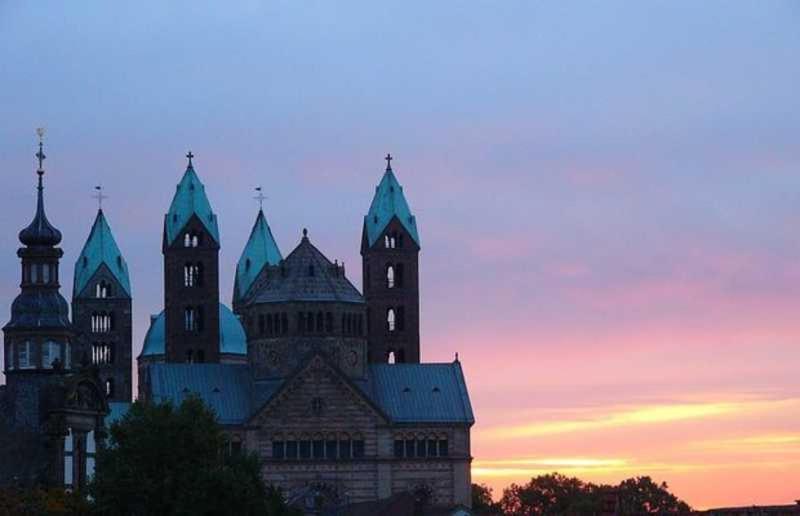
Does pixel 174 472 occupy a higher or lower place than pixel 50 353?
lower

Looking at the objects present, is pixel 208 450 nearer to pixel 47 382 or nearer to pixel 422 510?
pixel 47 382

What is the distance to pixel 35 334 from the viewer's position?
15788 cm

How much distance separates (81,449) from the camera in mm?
156625

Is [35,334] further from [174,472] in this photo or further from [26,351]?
[174,472]

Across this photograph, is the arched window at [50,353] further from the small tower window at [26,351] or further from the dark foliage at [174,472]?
the dark foliage at [174,472]

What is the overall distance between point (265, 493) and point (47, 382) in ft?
49.0

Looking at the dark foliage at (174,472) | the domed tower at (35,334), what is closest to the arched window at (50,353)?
the domed tower at (35,334)

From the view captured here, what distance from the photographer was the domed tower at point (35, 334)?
157m

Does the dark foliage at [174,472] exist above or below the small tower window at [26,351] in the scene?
below

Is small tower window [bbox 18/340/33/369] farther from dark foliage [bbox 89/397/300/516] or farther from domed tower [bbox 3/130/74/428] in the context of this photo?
dark foliage [bbox 89/397/300/516]

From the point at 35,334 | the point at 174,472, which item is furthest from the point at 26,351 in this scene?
the point at 174,472

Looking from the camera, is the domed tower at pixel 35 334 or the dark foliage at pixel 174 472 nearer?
the dark foliage at pixel 174 472

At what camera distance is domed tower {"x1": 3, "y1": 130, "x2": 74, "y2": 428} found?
514 feet

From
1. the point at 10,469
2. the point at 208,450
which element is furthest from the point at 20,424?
the point at 208,450
